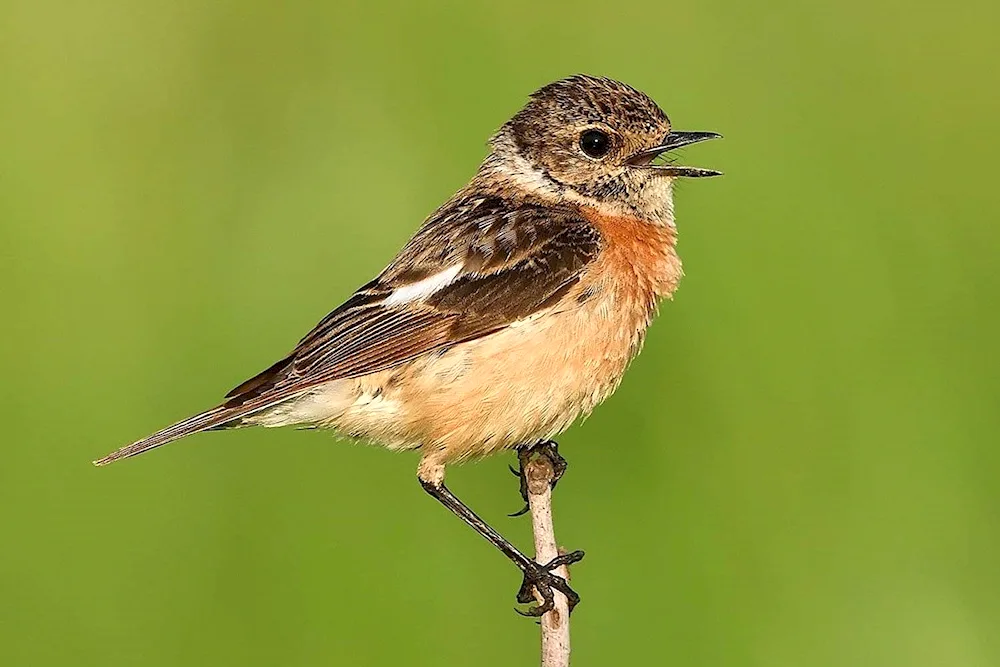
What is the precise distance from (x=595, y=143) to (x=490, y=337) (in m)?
0.90

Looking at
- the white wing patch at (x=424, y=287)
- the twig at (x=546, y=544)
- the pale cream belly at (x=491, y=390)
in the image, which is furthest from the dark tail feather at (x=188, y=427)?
the twig at (x=546, y=544)

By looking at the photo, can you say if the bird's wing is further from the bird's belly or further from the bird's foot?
the bird's foot

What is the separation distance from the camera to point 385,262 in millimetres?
7270

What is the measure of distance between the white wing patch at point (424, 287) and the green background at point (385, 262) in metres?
1.10

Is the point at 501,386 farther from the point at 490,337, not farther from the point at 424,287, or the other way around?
the point at 424,287

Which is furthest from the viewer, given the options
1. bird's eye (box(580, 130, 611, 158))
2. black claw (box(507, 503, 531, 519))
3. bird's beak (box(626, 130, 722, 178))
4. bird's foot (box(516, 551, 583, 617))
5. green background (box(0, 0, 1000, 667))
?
black claw (box(507, 503, 531, 519))

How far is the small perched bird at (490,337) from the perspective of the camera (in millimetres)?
5414

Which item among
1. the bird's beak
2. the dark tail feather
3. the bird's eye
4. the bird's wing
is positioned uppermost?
the bird's eye

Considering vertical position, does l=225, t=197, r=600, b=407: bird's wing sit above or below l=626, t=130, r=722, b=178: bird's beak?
below

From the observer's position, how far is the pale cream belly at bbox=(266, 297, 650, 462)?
540cm

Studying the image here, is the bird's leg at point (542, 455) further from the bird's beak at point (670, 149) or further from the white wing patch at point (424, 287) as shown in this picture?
the bird's beak at point (670, 149)

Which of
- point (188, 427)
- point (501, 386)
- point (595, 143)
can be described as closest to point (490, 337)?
point (501, 386)

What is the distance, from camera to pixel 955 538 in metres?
6.20

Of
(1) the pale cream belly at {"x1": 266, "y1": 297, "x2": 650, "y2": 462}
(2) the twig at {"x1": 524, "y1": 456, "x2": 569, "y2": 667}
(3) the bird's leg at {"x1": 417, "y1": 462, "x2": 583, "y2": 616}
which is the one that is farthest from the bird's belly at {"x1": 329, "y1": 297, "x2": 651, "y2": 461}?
(2) the twig at {"x1": 524, "y1": 456, "x2": 569, "y2": 667}
